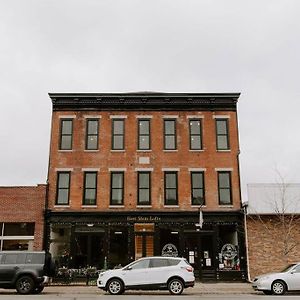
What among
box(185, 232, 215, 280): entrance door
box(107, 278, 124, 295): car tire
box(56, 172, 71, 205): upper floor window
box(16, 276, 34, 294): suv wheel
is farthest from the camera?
box(56, 172, 71, 205): upper floor window

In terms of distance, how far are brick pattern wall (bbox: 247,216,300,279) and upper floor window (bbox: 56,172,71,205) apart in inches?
448

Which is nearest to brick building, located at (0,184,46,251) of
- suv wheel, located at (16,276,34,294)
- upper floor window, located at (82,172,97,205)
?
upper floor window, located at (82,172,97,205)

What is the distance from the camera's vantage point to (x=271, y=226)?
87.3 ft

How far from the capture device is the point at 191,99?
28969 mm

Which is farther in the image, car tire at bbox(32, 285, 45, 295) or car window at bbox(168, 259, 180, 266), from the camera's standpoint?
car tire at bbox(32, 285, 45, 295)

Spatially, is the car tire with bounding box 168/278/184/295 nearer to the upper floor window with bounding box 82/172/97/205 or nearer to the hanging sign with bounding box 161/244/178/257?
the hanging sign with bounding box 161/244/178/257

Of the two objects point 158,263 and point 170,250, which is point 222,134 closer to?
point 170,250

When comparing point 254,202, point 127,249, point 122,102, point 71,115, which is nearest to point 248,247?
point 254,202

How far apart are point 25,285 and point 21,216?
26.2 feet

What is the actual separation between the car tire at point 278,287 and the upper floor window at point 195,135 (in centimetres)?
1097

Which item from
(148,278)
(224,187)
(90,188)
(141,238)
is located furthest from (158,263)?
(224,187)

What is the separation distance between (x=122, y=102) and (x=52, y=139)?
5.18m

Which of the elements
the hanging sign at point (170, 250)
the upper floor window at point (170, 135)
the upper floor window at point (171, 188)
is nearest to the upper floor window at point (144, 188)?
the upper floor window at point (171, 188)

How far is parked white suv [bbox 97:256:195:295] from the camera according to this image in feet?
62.7
